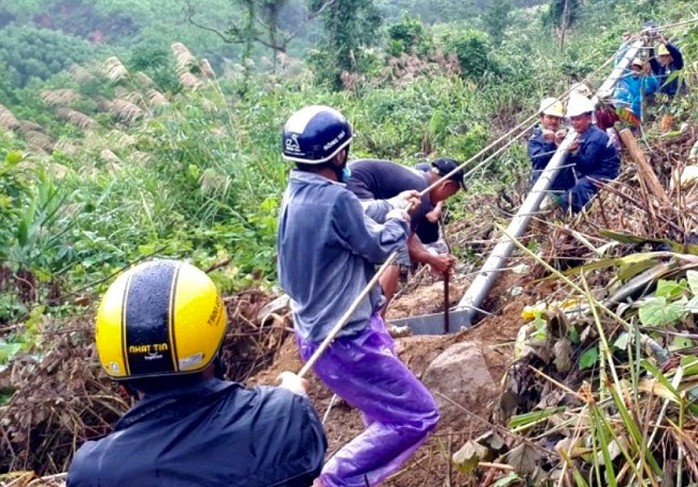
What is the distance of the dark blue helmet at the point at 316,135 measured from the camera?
357cm

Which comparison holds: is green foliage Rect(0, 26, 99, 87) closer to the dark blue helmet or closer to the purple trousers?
the dark blue helmet

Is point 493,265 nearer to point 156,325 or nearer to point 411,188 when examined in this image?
point 411,188

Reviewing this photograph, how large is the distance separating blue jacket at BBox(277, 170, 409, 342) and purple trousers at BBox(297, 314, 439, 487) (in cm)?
9

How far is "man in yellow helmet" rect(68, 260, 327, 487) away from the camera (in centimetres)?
198

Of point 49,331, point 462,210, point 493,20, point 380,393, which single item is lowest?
point 493,20

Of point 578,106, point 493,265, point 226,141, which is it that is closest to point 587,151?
point 578,106

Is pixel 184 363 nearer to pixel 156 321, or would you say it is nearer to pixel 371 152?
pixel 156 321

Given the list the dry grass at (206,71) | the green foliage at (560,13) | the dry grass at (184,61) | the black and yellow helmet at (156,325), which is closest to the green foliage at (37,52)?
the green foliage at (560,13)

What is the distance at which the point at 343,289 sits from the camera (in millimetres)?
3633

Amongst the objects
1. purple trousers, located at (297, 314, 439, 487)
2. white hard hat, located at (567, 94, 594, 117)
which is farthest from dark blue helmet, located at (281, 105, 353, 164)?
white hard hat, located at (567, 94, 594, 117)

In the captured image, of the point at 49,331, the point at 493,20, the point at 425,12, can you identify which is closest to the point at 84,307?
the point at 49,331

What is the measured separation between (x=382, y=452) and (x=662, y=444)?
138cm

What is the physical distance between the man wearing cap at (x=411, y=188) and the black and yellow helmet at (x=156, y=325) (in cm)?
264

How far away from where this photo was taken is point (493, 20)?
92.1 feet
